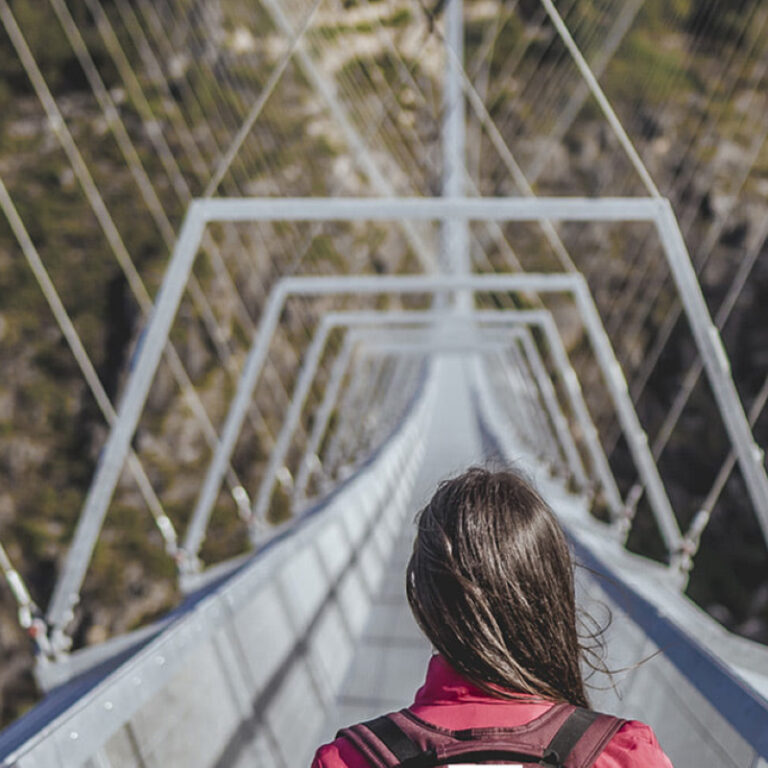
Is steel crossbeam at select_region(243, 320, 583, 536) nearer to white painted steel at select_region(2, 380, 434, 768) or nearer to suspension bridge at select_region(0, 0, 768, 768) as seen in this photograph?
suspension bridge at select_region(0, 0, 768, 768)

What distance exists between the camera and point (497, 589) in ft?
4.29

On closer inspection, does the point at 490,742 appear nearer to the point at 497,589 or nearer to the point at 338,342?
the point at 497,589

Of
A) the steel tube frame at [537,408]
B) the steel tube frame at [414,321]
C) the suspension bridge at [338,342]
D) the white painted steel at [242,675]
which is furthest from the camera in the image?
the steel tube frame at [537,408]

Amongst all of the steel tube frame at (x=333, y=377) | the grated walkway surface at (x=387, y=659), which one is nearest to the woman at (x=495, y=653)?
the grated walkway surface at (x=387, y=659)

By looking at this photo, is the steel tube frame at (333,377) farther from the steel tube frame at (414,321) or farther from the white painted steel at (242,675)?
the white painted steel at (242,675)

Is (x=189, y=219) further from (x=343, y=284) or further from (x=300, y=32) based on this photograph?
(x=343, y=284)

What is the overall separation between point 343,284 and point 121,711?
23.0 ft

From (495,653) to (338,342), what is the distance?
165ft

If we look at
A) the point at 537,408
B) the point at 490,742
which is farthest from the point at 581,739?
the point at 537,408

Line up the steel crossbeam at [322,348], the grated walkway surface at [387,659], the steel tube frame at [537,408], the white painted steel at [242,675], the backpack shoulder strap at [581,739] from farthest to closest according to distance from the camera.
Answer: the steel tube frame at [537,408], the steel crossbeam at [322,348], the grated walkway surface at [387,659], the white painted steel at [242,675], the backpack shoulder strap at [581,739]

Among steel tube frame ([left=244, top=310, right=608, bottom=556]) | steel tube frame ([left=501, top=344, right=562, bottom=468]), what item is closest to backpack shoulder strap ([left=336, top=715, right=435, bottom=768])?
steel tube frame ([left=244, top=310, right=608, bottom=556])

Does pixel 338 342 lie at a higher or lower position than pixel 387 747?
higher

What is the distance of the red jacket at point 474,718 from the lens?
1249mm

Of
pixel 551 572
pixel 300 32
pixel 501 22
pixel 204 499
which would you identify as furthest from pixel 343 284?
pixel 501 22
